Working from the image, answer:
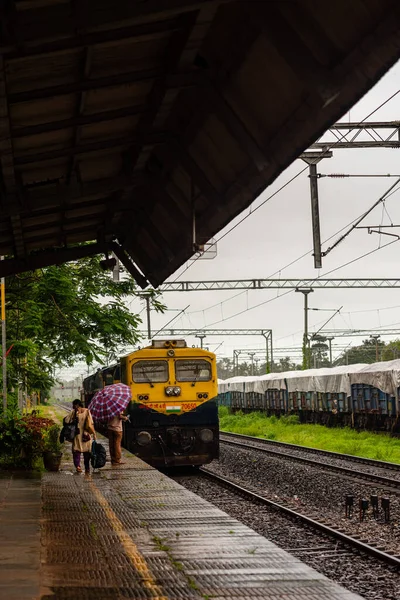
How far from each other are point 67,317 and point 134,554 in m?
14.0

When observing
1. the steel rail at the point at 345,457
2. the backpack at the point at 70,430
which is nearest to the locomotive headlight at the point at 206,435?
the backpack at the point at 70,430

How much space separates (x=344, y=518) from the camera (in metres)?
13.0

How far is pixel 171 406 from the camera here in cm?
A: 1902

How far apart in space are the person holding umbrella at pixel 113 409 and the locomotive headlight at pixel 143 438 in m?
1.72

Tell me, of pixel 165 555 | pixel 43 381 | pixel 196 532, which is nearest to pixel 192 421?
pixel 43 381

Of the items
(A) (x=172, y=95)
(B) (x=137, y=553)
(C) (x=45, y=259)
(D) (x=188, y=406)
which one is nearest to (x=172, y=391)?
(D) (x=188, y=406)

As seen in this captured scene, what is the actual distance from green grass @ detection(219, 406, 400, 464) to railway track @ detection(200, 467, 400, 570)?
316 inches

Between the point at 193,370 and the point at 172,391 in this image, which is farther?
the point at 193,370

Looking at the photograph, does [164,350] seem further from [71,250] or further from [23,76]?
[23,76]

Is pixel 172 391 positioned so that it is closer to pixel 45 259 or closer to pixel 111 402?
pixel 111 402

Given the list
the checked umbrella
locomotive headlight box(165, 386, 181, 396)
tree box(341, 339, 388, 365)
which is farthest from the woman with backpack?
tree box(341, 339, 388, 365)

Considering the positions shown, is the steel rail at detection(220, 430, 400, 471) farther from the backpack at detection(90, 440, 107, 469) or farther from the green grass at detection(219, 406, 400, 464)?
the backpack at detection(90, 440, 107, 469)

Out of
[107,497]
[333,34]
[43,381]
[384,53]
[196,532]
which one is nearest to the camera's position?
[384,53]

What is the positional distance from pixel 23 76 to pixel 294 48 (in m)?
1.98
